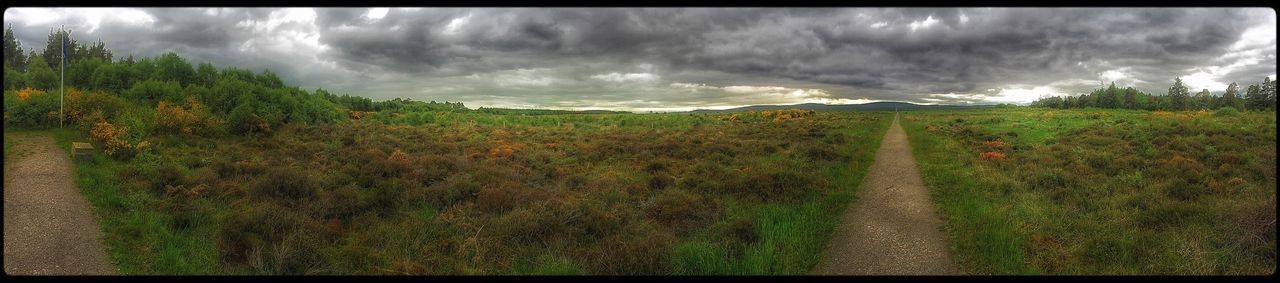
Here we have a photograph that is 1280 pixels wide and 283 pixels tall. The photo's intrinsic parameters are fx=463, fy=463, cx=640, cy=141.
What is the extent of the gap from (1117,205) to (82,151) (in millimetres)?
20610

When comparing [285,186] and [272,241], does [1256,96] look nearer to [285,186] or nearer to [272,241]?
[272,241]

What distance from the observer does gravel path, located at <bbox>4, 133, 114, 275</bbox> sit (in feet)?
19.3

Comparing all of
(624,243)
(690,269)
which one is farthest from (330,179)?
(690,269)

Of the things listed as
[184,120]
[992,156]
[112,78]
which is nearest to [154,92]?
[112,78]

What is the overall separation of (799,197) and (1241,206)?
557 cm

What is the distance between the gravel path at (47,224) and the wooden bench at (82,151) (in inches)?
10.2

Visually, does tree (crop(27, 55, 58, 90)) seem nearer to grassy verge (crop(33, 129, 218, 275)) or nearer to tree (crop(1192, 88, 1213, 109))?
grassy verge (crop(33, 129, 218, 275))

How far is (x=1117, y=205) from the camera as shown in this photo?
7.37m

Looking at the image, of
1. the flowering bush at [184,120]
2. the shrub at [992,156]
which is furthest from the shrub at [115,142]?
the shrub at [992,156]

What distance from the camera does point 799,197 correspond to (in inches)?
351

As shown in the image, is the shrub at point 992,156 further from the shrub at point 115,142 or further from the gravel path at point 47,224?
the shrub at point 115,142

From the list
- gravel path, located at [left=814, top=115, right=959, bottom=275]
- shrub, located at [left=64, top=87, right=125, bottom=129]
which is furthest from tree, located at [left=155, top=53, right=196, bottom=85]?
gravel path, located at [left=814, top=115, right=959, bottom=275]

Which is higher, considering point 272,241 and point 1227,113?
point 1227,113

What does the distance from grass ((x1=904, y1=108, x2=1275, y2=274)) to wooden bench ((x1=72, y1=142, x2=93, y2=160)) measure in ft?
56.4
